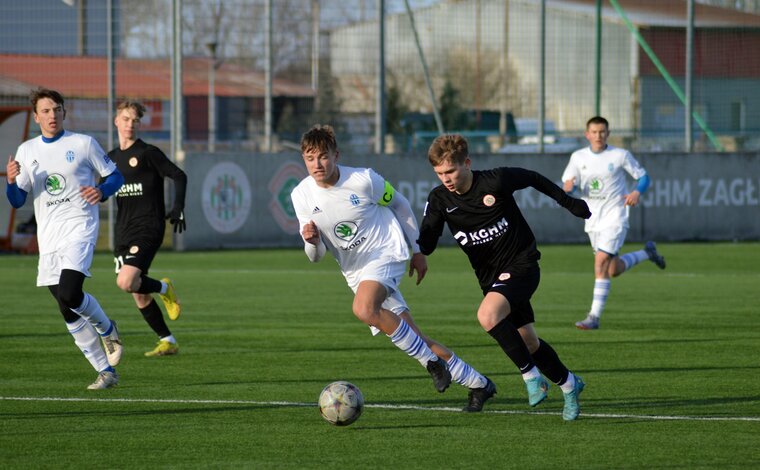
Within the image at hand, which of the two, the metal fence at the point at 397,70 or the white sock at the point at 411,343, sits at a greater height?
the metal fence at the point at 397,70

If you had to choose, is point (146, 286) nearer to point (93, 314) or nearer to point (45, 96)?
point (93, 314)

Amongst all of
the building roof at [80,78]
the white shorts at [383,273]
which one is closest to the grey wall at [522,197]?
the building roof at [80,78]

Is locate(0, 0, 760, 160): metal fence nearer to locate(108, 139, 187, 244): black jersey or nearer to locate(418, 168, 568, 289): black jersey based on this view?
locate(108, 139, 187, 244): black jersey

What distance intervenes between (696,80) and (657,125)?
1.35 m

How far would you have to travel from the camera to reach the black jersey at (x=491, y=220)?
8.12 meters

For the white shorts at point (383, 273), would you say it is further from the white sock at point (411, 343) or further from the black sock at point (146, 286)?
the black sock at point (146, 286)

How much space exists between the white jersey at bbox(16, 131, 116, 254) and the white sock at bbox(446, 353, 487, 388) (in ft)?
10.1

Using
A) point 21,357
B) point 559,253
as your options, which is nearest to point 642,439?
point 21,357

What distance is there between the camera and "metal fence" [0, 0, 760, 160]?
25422 millimetres

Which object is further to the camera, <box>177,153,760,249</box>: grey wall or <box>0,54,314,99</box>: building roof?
<box>0,54,314,99</box>: building roof

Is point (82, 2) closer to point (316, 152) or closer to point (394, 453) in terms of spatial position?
point (316, 152)

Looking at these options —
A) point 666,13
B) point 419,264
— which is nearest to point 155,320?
point 419,264

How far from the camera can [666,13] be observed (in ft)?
97.6

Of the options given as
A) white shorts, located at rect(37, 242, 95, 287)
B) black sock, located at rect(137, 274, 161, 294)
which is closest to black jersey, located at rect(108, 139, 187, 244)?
black sock, located at rect(137, 274, 161, 294)
